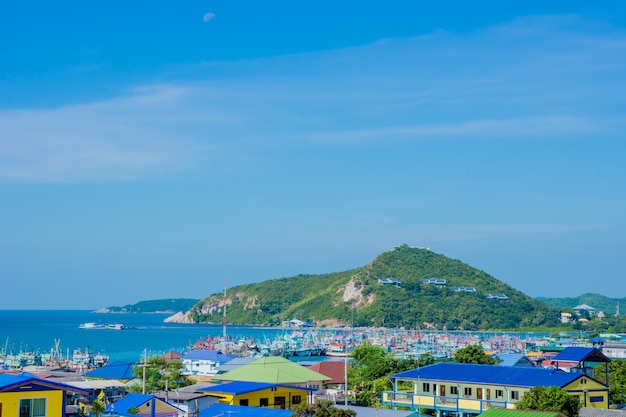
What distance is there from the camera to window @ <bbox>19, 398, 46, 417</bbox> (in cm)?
1588

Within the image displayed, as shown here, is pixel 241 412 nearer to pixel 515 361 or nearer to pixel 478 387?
pixel 478 387

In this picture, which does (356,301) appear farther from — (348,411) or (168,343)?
(348,411)

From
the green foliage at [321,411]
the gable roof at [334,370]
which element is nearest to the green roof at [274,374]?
the green foliage at [321,411]

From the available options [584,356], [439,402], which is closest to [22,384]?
[439,402]

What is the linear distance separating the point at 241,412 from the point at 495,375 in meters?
9.21

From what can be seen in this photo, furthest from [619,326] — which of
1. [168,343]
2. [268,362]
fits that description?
[268,362]

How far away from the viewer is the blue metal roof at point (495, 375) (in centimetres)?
2488

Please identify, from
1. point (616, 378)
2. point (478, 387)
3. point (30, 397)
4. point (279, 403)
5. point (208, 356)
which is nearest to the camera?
point (30, 397)

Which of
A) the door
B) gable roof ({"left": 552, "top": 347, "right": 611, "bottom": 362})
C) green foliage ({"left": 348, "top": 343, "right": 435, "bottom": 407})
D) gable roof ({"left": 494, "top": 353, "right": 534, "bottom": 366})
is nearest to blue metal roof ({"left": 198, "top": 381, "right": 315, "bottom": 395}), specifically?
the door

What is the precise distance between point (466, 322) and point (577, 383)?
447 ft

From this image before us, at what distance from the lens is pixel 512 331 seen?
151625mm

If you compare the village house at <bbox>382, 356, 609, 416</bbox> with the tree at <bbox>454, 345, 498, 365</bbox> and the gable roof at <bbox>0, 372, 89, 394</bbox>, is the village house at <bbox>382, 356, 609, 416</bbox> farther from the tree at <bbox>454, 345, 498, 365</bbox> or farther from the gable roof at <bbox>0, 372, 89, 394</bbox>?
the gable roof at <bbox>0, 372, 89, 394</bbox>

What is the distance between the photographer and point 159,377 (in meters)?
35.8

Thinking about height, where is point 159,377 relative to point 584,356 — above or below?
below
